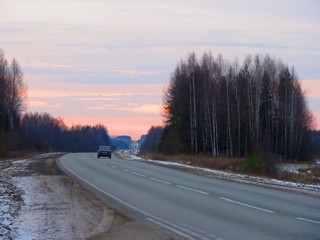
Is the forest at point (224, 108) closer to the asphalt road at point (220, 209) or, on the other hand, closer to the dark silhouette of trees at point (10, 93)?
the dark silhouette of trees at point (10, 93)

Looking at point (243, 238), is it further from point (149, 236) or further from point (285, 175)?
point (285, 175)

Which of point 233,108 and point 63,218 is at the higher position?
point 233,108

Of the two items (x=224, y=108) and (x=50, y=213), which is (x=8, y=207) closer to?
(x=50, y=213)

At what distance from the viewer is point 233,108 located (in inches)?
2975

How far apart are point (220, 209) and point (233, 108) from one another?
61.6 metres

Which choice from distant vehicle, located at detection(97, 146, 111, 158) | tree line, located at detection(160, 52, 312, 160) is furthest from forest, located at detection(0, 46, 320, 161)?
distant vehicle, located at detection(97, 146, 111, 158)

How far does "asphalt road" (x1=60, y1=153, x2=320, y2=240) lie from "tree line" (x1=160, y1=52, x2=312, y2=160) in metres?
45.2

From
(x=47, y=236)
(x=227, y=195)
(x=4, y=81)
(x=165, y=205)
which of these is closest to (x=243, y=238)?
(x=47, y=236)

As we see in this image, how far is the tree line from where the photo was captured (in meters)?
71.6

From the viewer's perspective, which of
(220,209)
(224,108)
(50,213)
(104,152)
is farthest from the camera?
(224,108)

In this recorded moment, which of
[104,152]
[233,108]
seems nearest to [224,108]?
[233,108]

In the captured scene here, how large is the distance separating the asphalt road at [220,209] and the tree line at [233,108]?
1778 inches

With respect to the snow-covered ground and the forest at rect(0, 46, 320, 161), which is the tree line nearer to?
the forest at rect(0, 46, 320, 161)

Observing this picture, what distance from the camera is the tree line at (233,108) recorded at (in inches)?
2820
